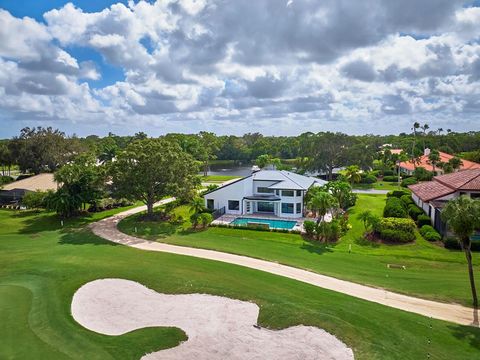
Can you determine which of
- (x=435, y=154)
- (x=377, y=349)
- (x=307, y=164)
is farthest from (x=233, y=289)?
(x=435, y=154)

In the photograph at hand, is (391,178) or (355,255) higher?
(391,178)

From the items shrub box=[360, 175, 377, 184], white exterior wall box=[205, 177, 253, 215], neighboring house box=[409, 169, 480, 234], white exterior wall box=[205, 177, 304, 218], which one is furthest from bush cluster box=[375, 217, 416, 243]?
shrub box=[360, 175, 377, 184]

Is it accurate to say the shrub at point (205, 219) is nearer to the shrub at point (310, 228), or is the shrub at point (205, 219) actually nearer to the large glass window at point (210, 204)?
the large glass window at point (210, 204)

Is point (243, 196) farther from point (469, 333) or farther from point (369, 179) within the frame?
point (369, 179)

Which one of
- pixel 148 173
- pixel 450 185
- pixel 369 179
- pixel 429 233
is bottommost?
pixel 429 233

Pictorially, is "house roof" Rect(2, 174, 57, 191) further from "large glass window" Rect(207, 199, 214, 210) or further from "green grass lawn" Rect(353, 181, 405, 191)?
"green grass lawn" Rect(353, 181, 405, 191)

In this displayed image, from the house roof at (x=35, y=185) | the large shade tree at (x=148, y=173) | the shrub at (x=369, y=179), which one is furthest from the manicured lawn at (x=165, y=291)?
the shrub at (x=369, y=179)

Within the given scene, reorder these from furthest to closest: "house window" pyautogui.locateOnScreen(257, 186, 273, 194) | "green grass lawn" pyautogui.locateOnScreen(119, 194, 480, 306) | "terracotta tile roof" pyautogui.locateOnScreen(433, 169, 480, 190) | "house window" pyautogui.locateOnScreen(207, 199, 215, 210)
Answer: "house window" pyautogui.locateOnScreen(207, 199, 215, 210) < "house window" pyautogui.locateOnScreen(257, 186, 273, 194) < "terracotta tile roof" pyautogui.locateOnScreen(433, 169, 480, 190) < "green grass lawn" pyautogui.locateOnScreen(119, 194, 480, 306)

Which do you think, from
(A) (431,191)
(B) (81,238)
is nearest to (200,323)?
(B) (81,238)
